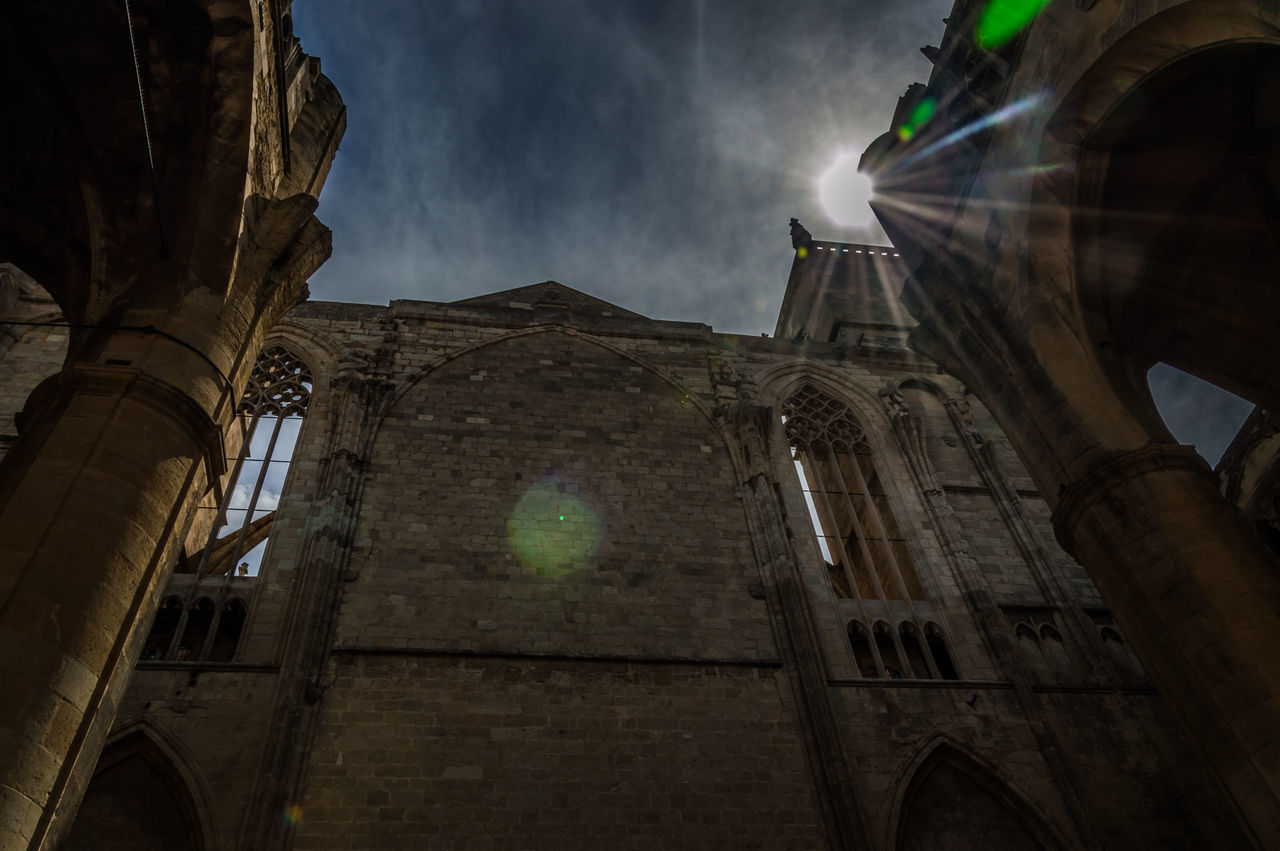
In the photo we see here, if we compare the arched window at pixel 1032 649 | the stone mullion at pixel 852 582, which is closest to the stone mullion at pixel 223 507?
the stone mullion at pixel 852 582

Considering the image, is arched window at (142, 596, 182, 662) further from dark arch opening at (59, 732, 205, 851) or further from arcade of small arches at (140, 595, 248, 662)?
dark arch opening at (59, 732, 205, 851)

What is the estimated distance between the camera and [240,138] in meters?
5.23

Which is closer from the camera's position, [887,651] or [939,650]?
[887,651]

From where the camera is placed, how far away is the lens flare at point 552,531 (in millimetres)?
9773

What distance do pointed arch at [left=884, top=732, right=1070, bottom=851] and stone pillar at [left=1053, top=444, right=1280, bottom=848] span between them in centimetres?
308

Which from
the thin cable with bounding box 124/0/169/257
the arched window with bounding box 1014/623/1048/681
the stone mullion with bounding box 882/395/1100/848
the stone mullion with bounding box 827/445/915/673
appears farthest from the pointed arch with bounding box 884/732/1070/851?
the thin cable with bounding box 124/0/169/257

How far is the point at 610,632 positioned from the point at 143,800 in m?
4.60

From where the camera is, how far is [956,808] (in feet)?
27.6

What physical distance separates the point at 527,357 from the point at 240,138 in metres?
7.56

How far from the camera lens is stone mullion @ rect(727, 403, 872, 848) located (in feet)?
26.0

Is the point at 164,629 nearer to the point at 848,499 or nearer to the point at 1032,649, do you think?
the point at 848,499

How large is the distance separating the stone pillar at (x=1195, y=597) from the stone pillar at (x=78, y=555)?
624 centimetres

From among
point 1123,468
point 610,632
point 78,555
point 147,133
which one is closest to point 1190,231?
point 1123,468

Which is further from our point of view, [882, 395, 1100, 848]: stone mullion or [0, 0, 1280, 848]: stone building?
[882, 395, 1100, 848]: stone mullion
